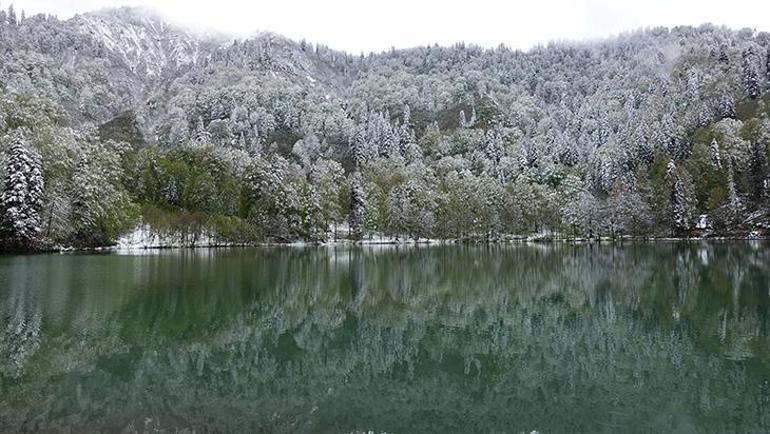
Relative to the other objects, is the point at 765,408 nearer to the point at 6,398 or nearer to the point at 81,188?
the point at 6,398

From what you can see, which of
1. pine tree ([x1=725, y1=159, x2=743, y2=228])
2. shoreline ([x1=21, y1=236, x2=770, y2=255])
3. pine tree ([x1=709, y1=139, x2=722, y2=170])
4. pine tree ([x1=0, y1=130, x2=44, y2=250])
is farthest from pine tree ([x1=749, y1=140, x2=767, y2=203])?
pine tree ([x1=0, y1=130, x2=44, y2=250])

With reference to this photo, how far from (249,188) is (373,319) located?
335 ft

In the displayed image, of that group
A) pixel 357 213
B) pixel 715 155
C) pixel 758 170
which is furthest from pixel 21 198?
pixel 715 155

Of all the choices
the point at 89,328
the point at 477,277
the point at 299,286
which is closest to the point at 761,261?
the point at 477,277

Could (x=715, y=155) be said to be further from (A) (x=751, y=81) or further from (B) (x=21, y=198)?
(B) (x=21, y=198)

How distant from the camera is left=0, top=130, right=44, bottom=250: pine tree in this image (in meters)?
69.2

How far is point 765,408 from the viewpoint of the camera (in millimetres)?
13531

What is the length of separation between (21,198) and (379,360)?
6709cm

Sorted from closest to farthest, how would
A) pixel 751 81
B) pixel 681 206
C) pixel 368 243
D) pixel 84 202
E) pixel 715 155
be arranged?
1. pixel 84 202
2. pixel 681 206
3. pixel 715 155
4. pixel 368 243
5. pixel 751 81

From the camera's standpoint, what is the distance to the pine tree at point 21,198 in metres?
69.2

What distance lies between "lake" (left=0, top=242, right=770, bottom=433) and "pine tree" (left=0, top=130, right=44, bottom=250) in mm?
41121

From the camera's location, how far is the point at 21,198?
69312 mm

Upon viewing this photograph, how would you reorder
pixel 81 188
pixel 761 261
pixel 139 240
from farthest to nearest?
pixel 139 240 < pixel 81 188 < pixel 761 261

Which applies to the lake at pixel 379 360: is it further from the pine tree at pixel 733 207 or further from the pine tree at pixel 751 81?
the pine tree at pixel 751 81
